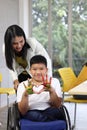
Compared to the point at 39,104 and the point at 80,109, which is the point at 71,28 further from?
the point at 39,104

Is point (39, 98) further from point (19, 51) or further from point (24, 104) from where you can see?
point (19, 51)

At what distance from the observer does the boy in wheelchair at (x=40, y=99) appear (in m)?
2.44

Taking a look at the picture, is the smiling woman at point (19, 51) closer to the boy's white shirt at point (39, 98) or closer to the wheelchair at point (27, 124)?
the boy's white shirt at point (39, 98)

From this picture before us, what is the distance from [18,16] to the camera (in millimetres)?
6207

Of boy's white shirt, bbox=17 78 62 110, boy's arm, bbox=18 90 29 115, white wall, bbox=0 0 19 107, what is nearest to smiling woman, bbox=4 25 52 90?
boy's white shirt, bbox=17 78 62 110

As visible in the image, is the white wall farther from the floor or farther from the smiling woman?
the smiling woman

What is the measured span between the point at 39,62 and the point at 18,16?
12.7 feet

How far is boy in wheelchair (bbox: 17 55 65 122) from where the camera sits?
244 centimetres

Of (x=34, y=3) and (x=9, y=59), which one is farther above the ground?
(x=34, y=3)

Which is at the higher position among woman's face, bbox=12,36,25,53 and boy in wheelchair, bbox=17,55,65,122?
woman's face, bbox=12,36,25,53

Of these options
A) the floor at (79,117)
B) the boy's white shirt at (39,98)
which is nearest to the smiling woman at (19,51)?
the boy's white shirt at (39,98)

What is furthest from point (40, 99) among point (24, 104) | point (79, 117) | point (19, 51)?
point (79, 117)

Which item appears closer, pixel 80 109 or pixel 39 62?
pixel 39 62

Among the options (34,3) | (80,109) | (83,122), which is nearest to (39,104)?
(83,122)
